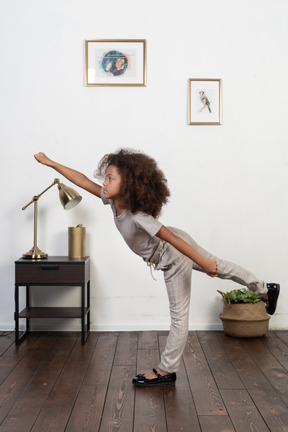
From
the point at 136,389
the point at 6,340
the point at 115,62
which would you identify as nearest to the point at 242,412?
the point at 136,389

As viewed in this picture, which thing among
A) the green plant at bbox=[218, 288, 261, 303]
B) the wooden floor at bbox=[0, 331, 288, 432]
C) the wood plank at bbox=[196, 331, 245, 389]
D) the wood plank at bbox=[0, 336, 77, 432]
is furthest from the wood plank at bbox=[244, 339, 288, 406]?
the wood plank at bbox=[0, 336, 77, 432]

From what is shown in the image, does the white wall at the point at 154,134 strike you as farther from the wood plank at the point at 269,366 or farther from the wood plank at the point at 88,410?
the wood plank at the point at 88,410

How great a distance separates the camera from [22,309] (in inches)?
143

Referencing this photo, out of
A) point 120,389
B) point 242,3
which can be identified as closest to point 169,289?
point 120,389

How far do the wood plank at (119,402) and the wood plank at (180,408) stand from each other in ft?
0.53

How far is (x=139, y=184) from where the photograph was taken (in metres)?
2.29

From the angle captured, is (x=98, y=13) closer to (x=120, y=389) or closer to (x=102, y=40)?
(x=102, y=40)

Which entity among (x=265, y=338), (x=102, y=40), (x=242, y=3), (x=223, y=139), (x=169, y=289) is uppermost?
(x=242, y=3)

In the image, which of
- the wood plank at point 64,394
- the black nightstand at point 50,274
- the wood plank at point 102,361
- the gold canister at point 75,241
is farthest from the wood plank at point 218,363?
the gold canister at point 75,241

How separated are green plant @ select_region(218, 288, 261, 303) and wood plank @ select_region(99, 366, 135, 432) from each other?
3.33 feet

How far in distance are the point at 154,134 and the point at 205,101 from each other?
45cm

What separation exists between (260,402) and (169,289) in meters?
0.66

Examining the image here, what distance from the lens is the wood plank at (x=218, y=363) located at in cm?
244

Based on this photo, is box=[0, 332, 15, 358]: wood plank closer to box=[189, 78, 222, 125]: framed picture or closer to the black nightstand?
the black nightstand
